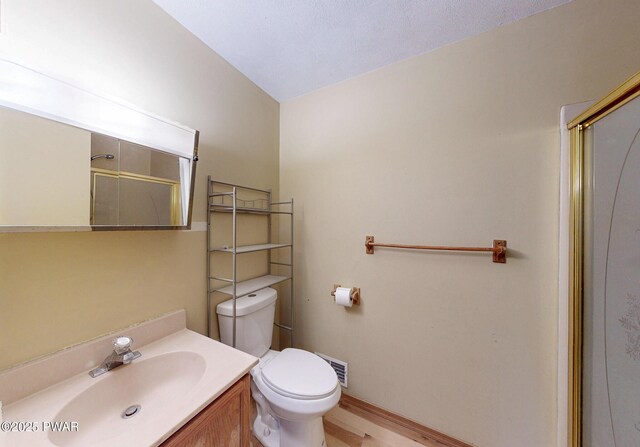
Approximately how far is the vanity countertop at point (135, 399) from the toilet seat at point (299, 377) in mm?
320

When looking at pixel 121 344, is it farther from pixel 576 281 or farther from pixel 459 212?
pixel 576 281

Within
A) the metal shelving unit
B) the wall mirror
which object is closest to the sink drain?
the metal shelving unit

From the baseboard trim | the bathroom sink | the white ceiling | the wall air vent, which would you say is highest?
the white ceiling

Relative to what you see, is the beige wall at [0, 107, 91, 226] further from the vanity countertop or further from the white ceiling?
the white ceiling

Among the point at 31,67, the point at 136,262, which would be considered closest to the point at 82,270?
the point at 136,262

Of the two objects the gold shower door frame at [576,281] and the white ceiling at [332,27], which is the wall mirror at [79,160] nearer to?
the white ceiling at [332,27]

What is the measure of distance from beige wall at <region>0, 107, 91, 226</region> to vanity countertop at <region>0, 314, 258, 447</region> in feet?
1.67

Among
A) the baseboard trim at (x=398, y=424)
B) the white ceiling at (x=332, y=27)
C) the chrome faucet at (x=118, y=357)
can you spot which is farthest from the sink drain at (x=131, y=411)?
the white ceiling at (x=332, y=27)

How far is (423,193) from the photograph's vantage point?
133cm

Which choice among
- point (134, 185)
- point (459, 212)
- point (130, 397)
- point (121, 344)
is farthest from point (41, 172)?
point (459, 212)

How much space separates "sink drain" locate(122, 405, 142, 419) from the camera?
81 centimetres

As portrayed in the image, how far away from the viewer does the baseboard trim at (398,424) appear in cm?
127

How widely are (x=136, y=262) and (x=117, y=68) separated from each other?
822mm

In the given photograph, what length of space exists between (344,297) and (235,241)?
30.8 inches
